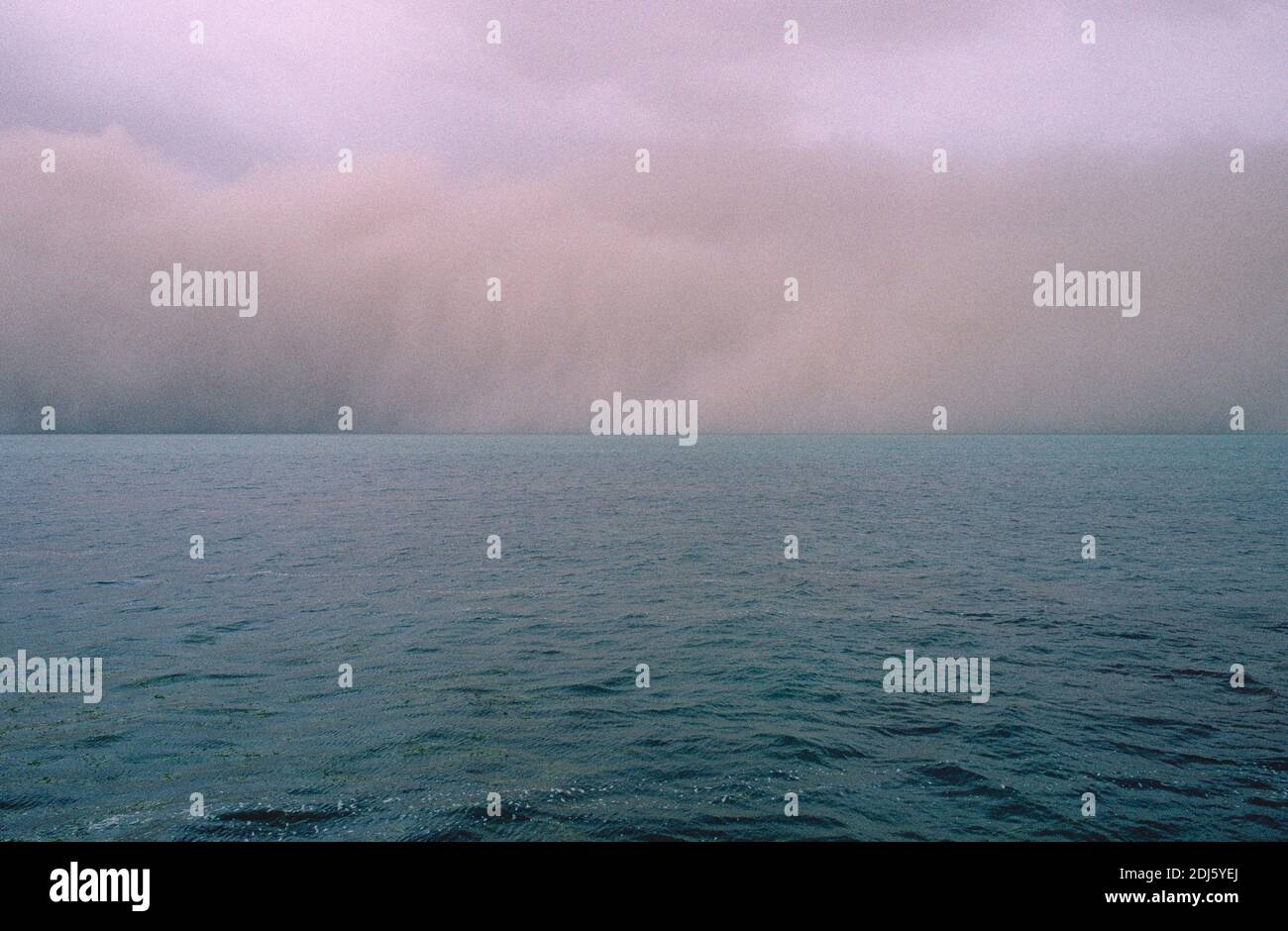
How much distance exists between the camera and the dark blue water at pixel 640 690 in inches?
647

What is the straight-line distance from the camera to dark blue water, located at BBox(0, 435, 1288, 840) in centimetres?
1644

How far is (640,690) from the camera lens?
24.9 metres

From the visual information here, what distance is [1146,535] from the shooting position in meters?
63.8

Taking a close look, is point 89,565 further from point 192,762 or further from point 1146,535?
point 1146,535

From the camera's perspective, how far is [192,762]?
1889cm
